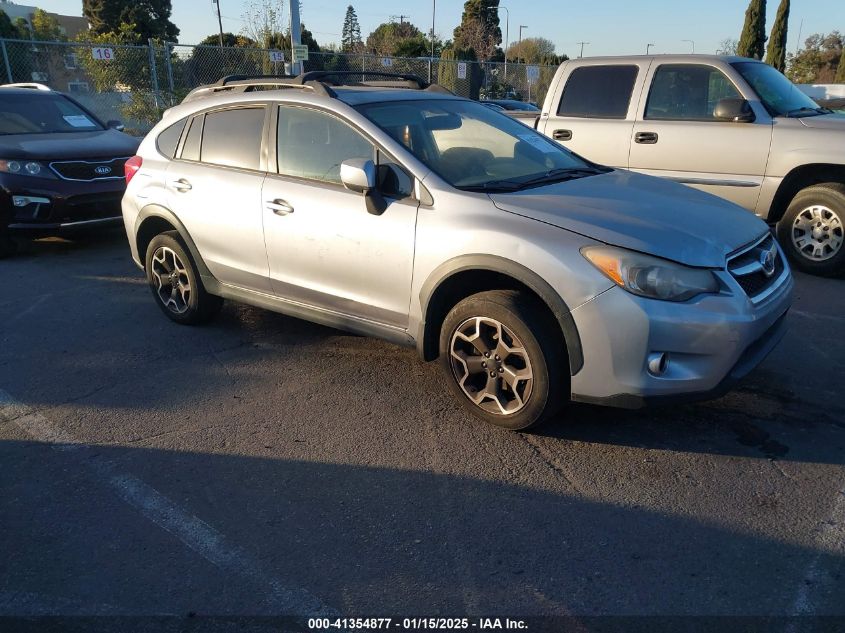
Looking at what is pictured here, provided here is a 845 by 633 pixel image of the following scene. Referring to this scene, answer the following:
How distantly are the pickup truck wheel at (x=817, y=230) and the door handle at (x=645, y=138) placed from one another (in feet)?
4.60

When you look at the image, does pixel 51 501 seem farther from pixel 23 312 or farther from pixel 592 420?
pixel 23 312

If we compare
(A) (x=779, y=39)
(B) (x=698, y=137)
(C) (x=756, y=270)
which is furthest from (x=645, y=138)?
(A) (x=779, y=39)

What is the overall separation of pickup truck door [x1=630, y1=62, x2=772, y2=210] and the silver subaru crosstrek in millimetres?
2454

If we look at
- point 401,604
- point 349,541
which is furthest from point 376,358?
point 401,604

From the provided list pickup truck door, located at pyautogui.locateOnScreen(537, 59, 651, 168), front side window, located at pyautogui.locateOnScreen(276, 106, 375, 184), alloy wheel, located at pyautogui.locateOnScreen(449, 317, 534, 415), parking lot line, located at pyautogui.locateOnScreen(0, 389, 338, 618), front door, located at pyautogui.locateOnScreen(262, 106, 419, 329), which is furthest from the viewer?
pickup truck door, located at pyautogui.locateOnScreen(537, 59, 651, 168)

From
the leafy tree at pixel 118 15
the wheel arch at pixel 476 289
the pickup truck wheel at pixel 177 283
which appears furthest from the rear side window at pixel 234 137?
the leafy tree at pixel 118 15

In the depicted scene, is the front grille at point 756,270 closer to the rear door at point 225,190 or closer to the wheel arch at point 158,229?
the rear door at point 225,190

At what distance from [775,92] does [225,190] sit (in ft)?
17.3

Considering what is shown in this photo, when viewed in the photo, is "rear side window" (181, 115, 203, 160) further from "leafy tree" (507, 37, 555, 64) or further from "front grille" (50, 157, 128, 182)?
"leafy tree" (507, 37, 555, 64)

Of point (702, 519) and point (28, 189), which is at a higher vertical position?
point (28, 189)

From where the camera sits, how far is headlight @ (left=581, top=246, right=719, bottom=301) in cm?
325

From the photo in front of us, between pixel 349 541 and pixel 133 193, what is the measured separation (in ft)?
12.4

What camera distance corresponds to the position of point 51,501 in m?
3.23

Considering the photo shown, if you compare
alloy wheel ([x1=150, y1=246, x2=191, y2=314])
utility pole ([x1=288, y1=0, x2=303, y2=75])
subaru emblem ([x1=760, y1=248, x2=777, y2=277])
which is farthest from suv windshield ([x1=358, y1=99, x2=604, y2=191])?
utility pole ([x1=288, y1=0, x2=303, y2=75])
